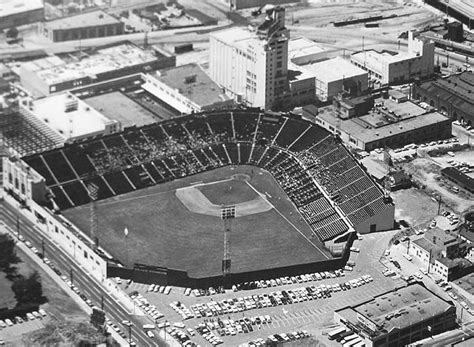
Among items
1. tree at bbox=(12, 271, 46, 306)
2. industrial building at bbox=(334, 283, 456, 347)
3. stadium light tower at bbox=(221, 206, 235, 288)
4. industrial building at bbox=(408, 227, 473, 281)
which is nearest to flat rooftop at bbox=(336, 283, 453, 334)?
industrial building at bbox=(334, 283, 456, 347)

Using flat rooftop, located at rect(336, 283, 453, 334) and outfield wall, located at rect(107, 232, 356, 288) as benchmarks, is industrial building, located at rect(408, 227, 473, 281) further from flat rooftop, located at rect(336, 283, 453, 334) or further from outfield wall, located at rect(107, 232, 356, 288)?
outfield wall, located at rect(107, 232, 356, 288)

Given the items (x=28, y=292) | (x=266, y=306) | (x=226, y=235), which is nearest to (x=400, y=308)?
(x=266, y=306)

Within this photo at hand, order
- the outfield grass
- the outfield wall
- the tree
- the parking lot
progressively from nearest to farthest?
the parking lot, the tree, the outfield wall, the outfield grass

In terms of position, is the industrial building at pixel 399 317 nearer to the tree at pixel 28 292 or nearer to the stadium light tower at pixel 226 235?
the stadium light tower at pixel 226 235

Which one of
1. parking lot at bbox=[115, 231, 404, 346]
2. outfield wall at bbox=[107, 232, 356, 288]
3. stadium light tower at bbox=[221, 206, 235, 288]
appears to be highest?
stadium light tower at bbox=[221, 206, 235, 288]

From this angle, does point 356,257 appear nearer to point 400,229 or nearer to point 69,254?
point 400,229

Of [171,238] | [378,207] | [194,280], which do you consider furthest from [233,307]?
[378,207]
